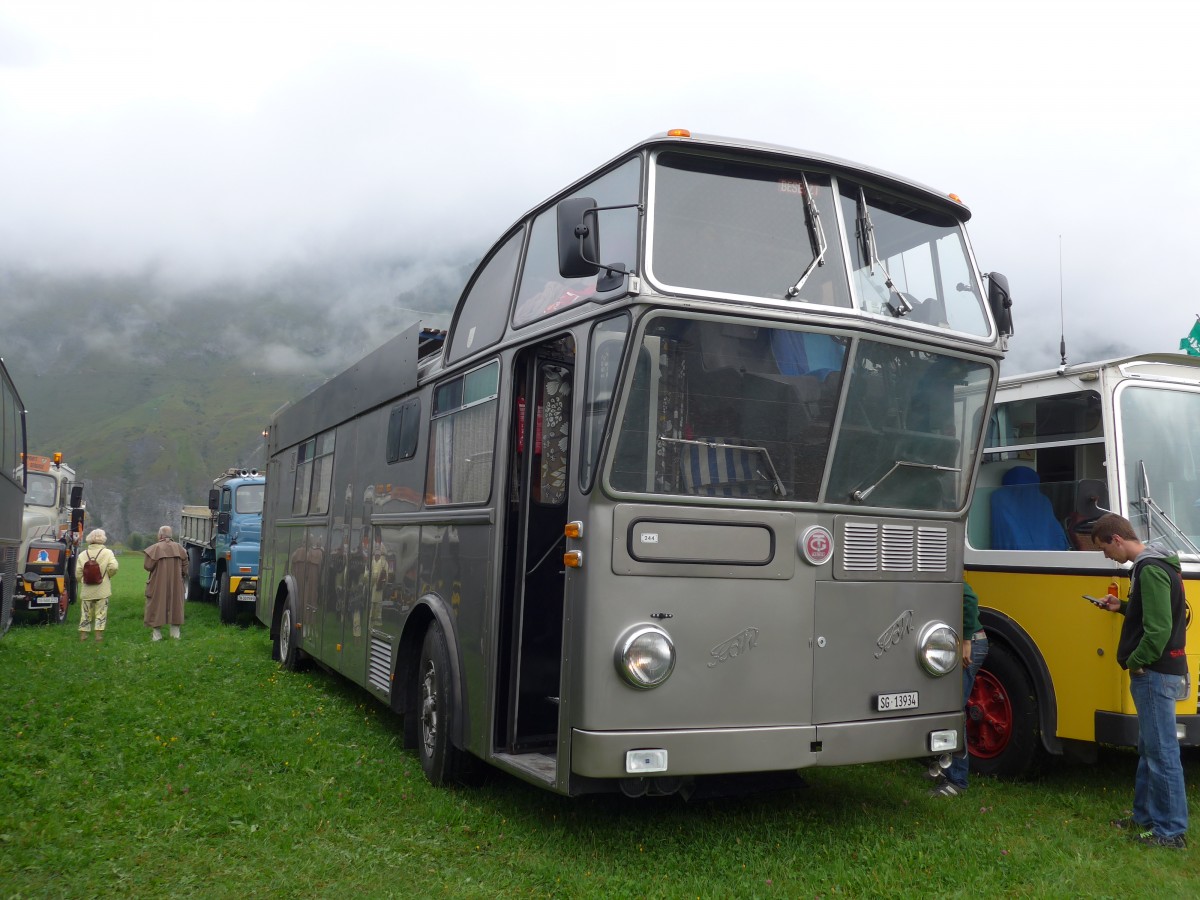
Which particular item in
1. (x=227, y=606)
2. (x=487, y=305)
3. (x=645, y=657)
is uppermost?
(x=487, y=305)

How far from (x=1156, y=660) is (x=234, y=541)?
1602 cm

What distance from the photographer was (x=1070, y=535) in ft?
23.0

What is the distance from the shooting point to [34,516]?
19.1m

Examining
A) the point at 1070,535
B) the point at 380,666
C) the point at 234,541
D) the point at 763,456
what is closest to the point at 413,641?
the point at 380,666

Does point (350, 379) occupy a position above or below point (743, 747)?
above

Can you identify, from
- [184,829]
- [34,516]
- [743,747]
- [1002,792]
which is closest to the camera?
[743,747]

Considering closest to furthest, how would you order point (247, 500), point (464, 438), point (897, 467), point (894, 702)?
point (894, 702)
point (897, 467)
point (464, 438)
point (247, 500)

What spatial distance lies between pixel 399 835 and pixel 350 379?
5.13m

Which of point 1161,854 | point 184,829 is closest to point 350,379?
point 184,829

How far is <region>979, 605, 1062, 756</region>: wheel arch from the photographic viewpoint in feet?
22.4

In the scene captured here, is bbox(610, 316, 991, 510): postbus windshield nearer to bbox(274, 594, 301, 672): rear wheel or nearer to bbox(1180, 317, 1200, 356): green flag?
bbox(1180, 317, 1200, 356): green flag

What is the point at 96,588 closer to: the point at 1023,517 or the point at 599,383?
the point at 599,383

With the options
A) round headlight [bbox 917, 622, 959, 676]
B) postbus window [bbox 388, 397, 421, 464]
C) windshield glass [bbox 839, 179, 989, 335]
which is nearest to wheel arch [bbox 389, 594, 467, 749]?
postbus window [bbox 388, 397, 421, 464]

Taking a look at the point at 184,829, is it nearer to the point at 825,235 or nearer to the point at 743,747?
the point at 743,747
